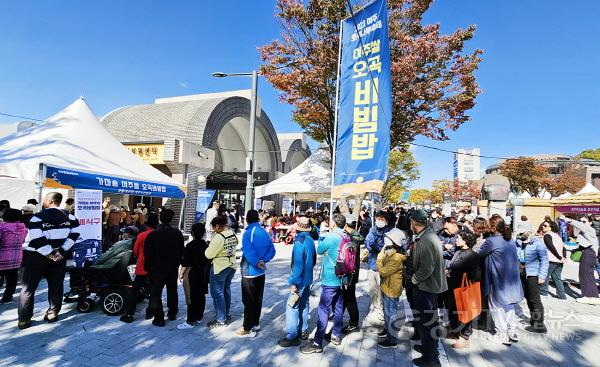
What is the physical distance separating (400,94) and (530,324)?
24.7ft

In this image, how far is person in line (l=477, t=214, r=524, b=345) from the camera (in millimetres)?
4258

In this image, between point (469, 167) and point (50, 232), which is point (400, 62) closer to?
point (50, 232)

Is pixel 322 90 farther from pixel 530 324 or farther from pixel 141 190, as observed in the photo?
pixel 530 324

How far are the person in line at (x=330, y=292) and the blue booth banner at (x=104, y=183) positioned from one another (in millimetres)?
5537

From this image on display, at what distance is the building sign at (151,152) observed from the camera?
51.8 feet

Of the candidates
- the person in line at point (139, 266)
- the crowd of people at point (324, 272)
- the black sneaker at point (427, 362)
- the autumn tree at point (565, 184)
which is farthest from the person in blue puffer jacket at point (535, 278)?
the autumn tree at point (565, 184)

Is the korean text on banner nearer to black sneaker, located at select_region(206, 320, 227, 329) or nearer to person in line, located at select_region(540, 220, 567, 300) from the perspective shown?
black sneaker, located at select_region(206, 320, 227, 329)

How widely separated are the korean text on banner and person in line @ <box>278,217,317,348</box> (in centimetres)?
382

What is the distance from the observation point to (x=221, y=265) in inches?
174

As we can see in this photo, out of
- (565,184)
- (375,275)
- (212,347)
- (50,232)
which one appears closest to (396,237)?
(375,275)

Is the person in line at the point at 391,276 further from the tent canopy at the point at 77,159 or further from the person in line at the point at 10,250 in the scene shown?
the tent canopy at the point at 77,159

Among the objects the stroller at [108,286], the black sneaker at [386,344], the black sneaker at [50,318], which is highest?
the stroller at [108,286]

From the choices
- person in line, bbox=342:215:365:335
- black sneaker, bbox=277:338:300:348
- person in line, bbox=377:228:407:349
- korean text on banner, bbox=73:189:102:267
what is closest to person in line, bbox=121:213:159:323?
korean text on banner, bbox=73:189:102:267

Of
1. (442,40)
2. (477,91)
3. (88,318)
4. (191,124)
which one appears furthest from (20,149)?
(477,91)
